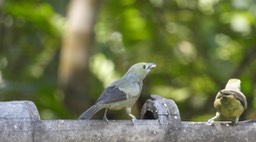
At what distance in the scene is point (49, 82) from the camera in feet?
17.7

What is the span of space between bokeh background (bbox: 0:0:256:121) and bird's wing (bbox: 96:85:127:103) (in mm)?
3014

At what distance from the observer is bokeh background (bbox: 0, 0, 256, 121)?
5.46 metres

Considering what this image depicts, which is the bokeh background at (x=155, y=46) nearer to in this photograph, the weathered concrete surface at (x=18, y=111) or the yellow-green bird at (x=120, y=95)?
the yellow-green bird at (x=120, y=95)

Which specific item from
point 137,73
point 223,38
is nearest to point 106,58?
point 223,38

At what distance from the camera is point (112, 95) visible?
7.13 ft

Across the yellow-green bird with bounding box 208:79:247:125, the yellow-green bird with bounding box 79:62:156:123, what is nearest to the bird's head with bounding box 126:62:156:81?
the yellow-green bird with bounding box 79:62:156:123

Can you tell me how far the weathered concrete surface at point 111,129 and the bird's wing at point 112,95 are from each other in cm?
9

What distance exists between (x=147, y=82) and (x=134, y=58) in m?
0.24

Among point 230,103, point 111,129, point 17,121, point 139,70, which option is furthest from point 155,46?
point 17,121

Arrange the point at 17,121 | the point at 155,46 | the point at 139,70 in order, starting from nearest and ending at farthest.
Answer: the point at 17,121
the point at 139,70
the point at 155,46

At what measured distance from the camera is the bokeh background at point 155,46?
5461mm

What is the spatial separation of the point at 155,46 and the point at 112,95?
359 cm

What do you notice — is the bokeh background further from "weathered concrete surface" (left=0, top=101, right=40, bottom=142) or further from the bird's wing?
"weathered concrete surface" (left=0, top=101, right=40, bottom=142)

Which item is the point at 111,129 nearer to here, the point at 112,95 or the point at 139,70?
the point at 112,95
